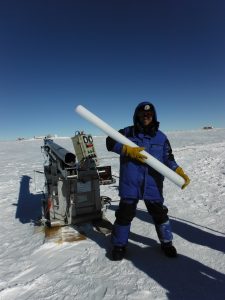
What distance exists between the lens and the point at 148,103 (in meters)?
3.83

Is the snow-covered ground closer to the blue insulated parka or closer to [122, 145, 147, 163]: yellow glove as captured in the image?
the blue insulated parka

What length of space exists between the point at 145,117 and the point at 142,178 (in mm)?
814

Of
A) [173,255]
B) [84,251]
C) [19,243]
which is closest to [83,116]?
[84,251]

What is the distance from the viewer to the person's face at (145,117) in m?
3.85

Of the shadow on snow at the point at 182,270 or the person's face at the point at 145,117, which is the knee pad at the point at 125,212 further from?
the person's face at the point at 145,117

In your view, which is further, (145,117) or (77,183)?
(77,183)

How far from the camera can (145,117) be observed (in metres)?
3.86

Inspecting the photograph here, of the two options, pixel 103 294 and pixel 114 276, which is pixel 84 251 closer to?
pixel 114 276

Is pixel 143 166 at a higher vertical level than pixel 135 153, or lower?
lower

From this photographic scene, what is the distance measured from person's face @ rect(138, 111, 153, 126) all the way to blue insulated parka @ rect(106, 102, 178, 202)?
63 mm

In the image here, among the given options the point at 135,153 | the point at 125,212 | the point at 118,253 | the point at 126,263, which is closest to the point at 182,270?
the point at 126,263

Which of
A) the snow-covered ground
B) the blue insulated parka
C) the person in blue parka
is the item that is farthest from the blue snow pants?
the snow-covered ground

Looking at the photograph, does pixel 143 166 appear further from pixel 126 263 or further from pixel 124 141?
pixel 126 263

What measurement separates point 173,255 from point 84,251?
128 cm
